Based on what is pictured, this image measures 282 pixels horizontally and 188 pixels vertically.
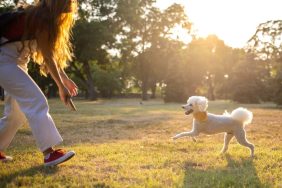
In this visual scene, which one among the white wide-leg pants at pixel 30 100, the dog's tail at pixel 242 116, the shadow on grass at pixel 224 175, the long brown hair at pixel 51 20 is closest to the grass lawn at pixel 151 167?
the shadow on grass at pixel 224 175

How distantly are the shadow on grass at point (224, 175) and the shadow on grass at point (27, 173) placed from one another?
167 centimetres

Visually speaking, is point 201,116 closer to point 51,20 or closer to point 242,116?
point 242,116

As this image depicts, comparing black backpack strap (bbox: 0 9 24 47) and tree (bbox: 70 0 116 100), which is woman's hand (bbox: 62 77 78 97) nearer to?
black backpack strap (bbox: 0 9 24 47)

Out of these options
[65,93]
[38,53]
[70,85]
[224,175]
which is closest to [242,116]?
[224,175]

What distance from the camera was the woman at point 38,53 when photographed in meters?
4.88

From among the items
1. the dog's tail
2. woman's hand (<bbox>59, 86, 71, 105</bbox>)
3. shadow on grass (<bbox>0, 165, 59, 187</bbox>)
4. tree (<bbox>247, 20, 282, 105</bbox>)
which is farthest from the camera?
tree (<bbox>247, 20, 282, 105</bbox>)

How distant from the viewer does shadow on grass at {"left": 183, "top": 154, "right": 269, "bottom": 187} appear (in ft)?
15.7

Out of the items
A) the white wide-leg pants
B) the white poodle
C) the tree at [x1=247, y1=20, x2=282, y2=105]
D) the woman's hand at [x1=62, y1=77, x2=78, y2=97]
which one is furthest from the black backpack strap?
the tree at [x1=247, y1=20, x2=282, y2=105]

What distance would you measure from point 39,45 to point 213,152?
12.7 feet

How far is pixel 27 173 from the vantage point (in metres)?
5.08

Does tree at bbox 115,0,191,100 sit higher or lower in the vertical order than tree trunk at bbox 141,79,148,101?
higher

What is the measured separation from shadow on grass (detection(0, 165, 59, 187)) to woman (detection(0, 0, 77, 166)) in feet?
0.32

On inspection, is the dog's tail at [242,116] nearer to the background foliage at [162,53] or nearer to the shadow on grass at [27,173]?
the shadow on grass at [27,173]

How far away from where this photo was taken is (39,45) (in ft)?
16.1
